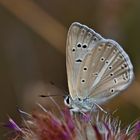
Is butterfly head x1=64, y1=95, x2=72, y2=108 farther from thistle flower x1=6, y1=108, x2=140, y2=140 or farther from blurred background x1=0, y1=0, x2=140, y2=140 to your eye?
blurred background x1=0, y1=0, x2=140, y2=140

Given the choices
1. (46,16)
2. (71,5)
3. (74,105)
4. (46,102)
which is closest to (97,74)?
(74,105)

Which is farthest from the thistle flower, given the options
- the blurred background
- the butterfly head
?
the blurred background

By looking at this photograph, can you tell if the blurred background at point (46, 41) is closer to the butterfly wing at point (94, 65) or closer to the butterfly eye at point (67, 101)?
the butterfly wing at point (94, 65)

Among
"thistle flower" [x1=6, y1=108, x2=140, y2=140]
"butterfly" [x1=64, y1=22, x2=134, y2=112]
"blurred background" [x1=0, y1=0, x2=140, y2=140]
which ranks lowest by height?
"blurred background" [x1=0, y1=0, x2=140, y2=140]

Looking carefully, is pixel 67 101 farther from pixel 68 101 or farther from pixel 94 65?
pixel 94 65

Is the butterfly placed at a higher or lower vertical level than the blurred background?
higher

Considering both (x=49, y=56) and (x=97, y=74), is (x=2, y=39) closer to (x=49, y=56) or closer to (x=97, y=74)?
(x=49, y=56)

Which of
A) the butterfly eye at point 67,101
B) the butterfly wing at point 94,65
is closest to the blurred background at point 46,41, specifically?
the butterfly wing at point 94,65
